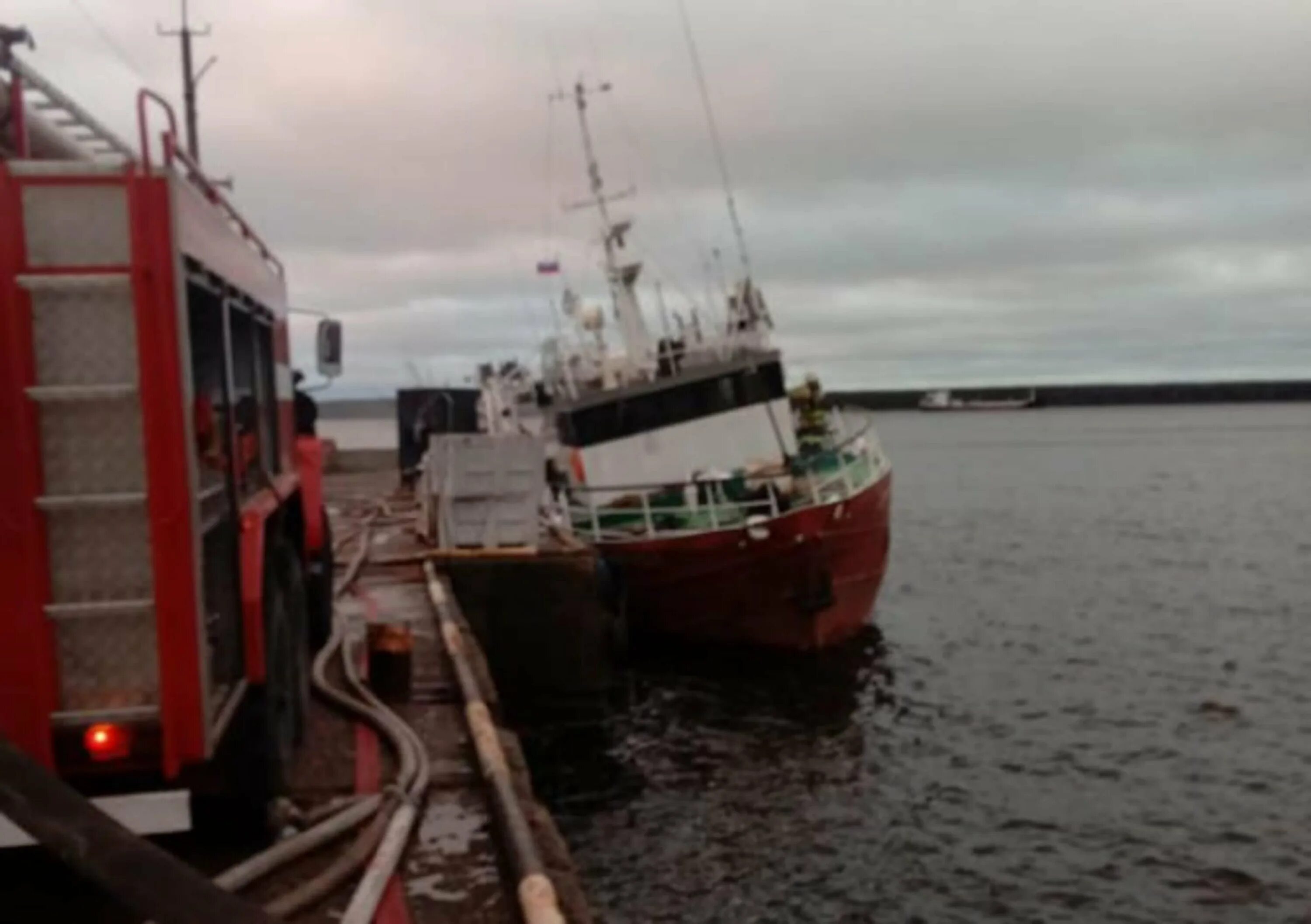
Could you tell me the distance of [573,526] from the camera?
69.8 ft

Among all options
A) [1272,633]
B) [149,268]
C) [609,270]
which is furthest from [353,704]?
[1272,633]

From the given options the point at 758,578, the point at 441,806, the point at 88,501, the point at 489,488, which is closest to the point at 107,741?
the point at 88,501

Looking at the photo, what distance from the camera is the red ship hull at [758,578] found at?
749 inches

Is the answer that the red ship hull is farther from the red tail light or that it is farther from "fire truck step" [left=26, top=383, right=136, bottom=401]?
"fire truck step" [left=26, top=383, right=136, bottom=401]

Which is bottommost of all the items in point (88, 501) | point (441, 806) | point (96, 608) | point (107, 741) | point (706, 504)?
point (441, 806)

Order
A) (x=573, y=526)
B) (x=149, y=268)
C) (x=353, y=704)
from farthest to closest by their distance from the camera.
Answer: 1. (x=573, y=526)
2. (x=353, y=704)
3. (x=149, y=268)

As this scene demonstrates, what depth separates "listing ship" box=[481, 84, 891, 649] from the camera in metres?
19.4

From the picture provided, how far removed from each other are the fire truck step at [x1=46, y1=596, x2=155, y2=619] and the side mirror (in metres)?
5.25

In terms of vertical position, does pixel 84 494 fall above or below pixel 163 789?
above

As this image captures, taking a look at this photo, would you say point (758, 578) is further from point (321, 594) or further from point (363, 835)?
point (363, 835)

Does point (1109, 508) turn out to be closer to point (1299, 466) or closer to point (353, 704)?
point (1299, 466)

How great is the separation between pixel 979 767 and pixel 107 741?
12096mm

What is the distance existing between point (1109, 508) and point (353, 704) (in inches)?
1812

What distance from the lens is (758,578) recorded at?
765 inches
